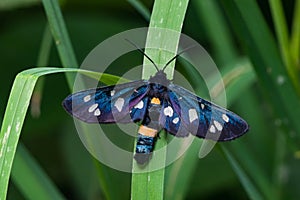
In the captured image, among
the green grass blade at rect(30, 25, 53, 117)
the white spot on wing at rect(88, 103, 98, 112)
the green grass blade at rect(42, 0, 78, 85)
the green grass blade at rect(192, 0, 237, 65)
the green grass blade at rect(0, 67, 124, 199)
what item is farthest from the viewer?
the green grass blade at rect(192, 0, 237, 65)

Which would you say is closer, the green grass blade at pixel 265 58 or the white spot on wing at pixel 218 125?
the white spot on wing at pixel 218 125

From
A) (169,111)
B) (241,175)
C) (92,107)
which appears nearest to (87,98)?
(92,107)

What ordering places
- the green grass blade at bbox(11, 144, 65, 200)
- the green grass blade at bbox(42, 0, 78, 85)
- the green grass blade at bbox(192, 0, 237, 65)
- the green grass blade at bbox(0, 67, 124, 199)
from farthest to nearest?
the green grass blade at bbox(192, 0, 237, 65)
the green grass blade at bbox(11, 144, 65, 200)
the green grass blade at bbox(42, 0, 78, 85)
the green grass blade at bbox(0, 67, 124, 199)

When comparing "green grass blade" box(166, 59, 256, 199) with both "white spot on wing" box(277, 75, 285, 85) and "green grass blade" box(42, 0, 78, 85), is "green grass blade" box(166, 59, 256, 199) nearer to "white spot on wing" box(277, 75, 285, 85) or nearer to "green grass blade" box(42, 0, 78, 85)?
"white spot on wing" box(277, 75, 285, 85)

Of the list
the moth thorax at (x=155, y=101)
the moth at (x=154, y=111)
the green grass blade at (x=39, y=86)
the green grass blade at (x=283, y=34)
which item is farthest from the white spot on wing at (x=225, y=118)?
the green grass blade at (x=39, y=86)

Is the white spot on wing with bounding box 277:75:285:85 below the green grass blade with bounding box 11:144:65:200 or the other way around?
the other way around

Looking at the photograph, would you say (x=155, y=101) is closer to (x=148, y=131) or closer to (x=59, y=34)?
(x=148, y=131)

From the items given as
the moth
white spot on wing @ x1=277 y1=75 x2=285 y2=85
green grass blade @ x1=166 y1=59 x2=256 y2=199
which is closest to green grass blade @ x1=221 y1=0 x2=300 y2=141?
white spot on wing @ x1=277 y1=75 x2=285 y2=85

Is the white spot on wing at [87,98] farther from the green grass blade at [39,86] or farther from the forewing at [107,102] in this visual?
the green grass blade at [39,86]
